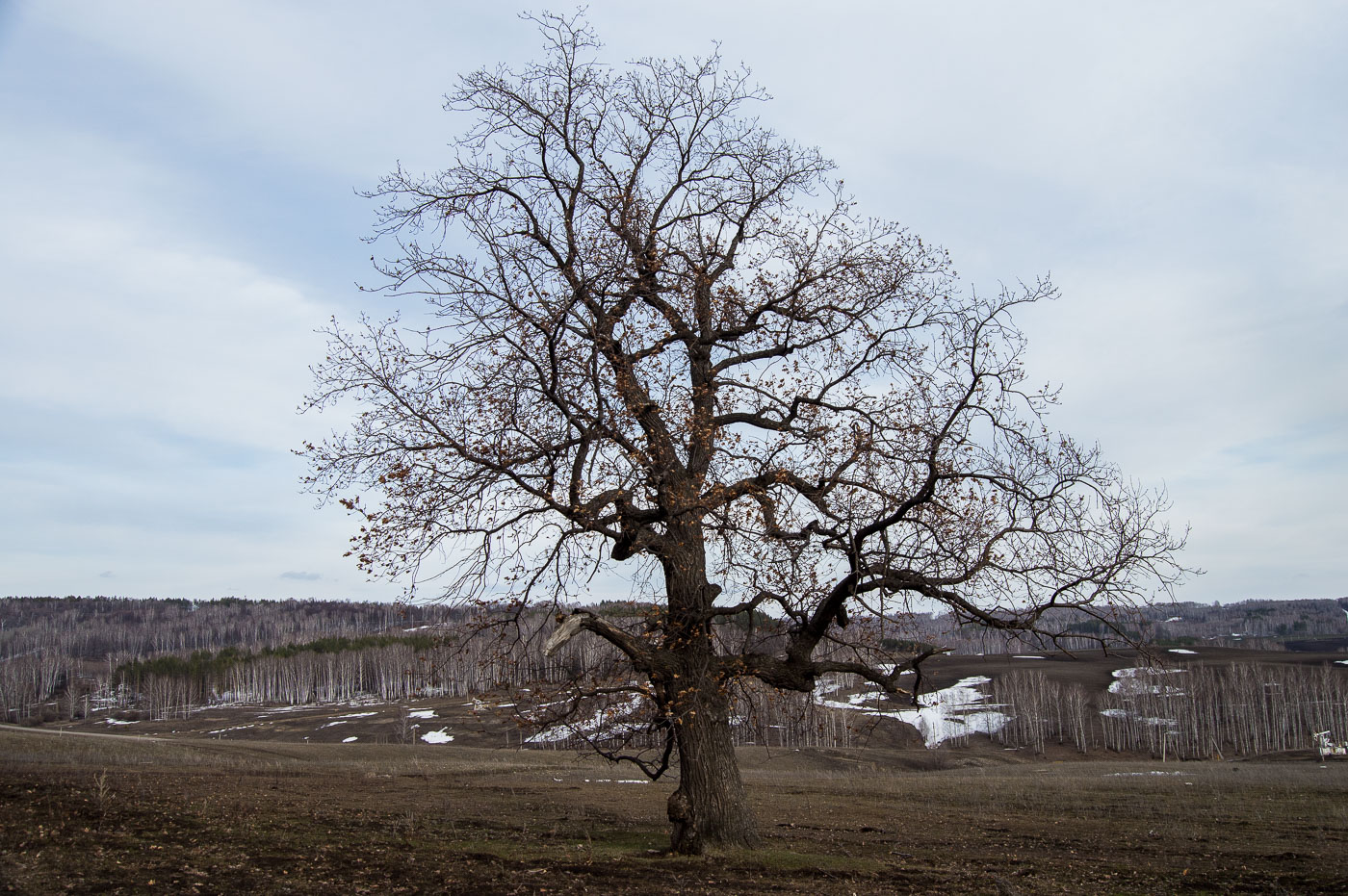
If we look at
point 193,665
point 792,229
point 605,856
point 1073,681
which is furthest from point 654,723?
point 193,665

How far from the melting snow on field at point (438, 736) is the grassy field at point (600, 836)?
43.5 meters

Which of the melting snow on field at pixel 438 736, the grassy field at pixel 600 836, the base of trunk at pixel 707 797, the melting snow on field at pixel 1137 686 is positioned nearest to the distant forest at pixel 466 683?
the melting snow on field at pixel 1137 686

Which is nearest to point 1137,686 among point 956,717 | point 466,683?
point 956,717

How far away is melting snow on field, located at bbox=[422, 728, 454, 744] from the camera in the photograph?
238 feet

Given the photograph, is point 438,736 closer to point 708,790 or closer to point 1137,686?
point 708,790

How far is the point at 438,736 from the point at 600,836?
65.2 m

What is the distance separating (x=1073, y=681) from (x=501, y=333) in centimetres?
11209

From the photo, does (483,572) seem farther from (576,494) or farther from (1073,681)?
(1073,681)

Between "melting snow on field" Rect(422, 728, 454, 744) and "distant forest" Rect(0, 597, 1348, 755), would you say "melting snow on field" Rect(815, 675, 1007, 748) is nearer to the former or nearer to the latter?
"distant forest" Rect(0, 597, 1348, 755)

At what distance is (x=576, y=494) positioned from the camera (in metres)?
11.6

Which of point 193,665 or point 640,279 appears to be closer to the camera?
point 640,279

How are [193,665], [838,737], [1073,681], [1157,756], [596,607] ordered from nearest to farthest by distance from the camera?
[596,607] < [1157,756] < [838,737] < [1073,681] < [193,665]

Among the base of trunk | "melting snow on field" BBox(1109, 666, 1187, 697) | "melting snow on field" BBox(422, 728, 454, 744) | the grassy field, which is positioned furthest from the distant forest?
"melting snow on field" BBox(422, 728, 454, 744)

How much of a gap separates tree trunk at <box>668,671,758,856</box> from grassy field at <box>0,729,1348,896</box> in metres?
0.46
